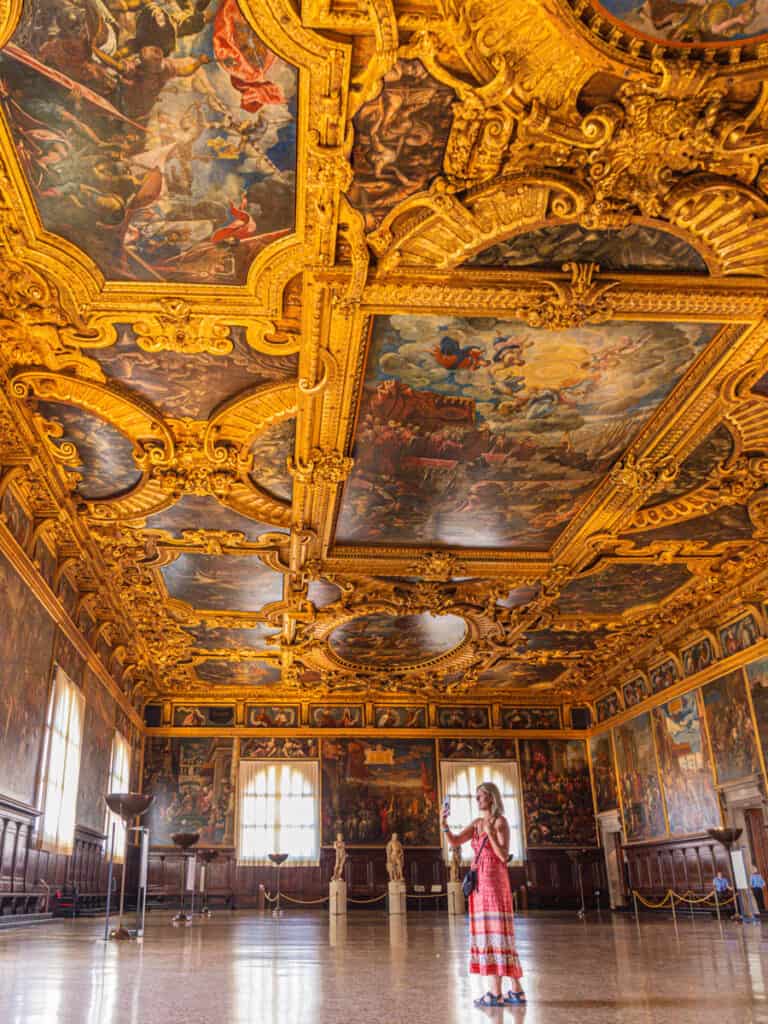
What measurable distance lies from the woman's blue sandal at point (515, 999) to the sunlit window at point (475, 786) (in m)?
24.1

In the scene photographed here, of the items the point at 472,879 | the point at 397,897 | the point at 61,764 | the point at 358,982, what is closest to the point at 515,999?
the point at 472,879

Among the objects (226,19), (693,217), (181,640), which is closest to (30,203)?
(226,19)

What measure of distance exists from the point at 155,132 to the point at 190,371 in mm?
3773

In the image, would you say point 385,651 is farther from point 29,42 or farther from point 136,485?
point 29,42

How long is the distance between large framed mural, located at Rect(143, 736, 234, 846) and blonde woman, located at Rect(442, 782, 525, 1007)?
23036 mm

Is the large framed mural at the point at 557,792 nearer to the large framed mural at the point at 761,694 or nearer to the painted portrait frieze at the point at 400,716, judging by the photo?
the painted portrait frieze at the point at 400,716

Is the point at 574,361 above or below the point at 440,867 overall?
above

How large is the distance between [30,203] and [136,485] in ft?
20.6

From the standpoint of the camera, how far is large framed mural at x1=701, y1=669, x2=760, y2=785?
1891cm

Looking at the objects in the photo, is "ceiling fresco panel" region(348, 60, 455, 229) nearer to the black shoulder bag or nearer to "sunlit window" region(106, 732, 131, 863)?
the black shoulder bag

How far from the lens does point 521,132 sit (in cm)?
753

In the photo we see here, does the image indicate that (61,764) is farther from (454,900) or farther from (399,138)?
(399,138)

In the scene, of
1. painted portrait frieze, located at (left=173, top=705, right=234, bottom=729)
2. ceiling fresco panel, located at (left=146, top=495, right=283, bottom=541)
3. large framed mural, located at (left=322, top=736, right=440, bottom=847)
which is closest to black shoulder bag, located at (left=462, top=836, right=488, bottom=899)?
ceiling fresco panel, located at (left=146, top=495, right=283, bottom=541)

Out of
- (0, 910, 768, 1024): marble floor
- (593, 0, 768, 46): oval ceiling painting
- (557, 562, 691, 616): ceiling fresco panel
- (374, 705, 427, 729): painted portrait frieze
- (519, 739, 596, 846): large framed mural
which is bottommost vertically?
(0, 910, 768, 1024): marble floor
